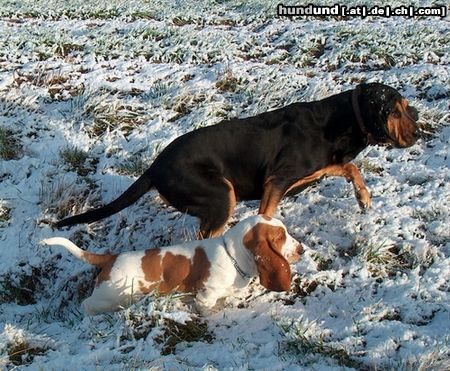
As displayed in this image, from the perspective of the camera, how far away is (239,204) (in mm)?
5172

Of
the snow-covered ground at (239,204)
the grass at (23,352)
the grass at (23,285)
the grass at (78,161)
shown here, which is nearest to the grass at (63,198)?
the snow-covered ground at (239,204)

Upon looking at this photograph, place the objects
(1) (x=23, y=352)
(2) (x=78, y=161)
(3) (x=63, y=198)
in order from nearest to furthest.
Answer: (1) (x=23, y=352)
(3) (x=63, y=198)
(2) (x=78, y=161)

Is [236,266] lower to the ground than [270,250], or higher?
lower

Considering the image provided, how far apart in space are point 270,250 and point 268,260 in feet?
0.26

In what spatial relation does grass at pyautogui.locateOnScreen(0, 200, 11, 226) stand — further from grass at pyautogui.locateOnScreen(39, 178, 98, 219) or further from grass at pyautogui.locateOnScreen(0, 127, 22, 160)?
grass at pyautogui.locateOnScreen(0, 127, 22, 160)

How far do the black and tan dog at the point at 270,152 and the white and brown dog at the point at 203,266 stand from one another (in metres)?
0.63

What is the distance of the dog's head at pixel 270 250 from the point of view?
3.56m

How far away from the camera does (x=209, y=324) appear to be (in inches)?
144

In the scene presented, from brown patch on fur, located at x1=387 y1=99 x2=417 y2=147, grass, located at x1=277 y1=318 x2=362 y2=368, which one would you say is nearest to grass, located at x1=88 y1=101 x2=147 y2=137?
brown patch on fur, located at x1=387 y1=99 x2=417 y2=147

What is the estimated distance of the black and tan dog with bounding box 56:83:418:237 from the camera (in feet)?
14.4

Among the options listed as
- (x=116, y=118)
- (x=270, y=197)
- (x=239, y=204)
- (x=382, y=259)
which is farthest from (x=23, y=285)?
(x=382, y=259)

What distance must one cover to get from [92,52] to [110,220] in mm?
3840

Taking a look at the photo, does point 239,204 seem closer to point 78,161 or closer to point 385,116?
point 385,116

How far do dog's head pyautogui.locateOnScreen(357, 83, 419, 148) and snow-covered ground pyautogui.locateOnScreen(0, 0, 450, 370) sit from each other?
67 centimetres
